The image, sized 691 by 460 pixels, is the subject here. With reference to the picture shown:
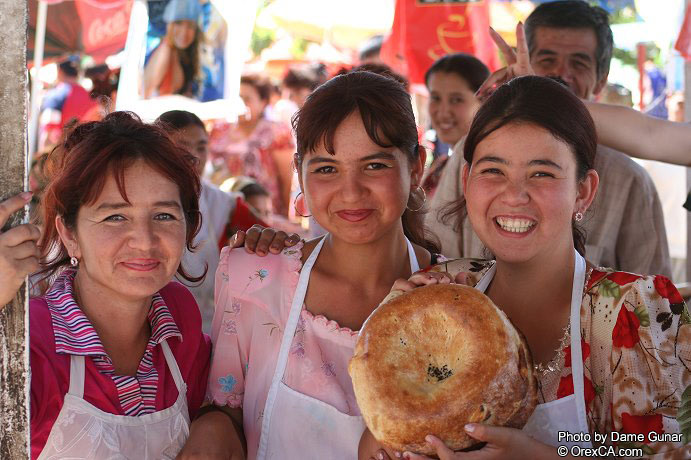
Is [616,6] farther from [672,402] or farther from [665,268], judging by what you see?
[672,402]

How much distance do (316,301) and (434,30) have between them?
443cm

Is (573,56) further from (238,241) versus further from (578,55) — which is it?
(238,241)

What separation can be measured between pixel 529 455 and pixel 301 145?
3.84ft

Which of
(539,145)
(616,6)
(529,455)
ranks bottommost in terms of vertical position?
(529,455)

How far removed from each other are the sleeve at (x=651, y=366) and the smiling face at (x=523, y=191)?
0.88 feet

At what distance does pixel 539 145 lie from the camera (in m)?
1.96

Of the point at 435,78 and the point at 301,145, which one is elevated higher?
the point at 435,78

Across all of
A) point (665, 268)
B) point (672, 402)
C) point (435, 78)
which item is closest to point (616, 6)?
point (435, 78)

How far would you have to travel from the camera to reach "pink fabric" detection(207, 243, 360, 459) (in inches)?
88.1

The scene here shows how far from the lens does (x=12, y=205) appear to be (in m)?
1.62

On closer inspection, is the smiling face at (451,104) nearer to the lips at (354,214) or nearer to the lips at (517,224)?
the lips at (354,214)

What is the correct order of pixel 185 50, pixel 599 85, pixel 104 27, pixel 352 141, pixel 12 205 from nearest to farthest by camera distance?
pixel 12 205, pixel 352 141, pixel 599 85, pixel 185 50, pixel 104 27

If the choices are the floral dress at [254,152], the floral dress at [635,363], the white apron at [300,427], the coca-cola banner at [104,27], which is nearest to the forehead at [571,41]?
the floral dress at [635,363]

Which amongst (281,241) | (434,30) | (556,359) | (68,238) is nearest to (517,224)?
(556,359)
